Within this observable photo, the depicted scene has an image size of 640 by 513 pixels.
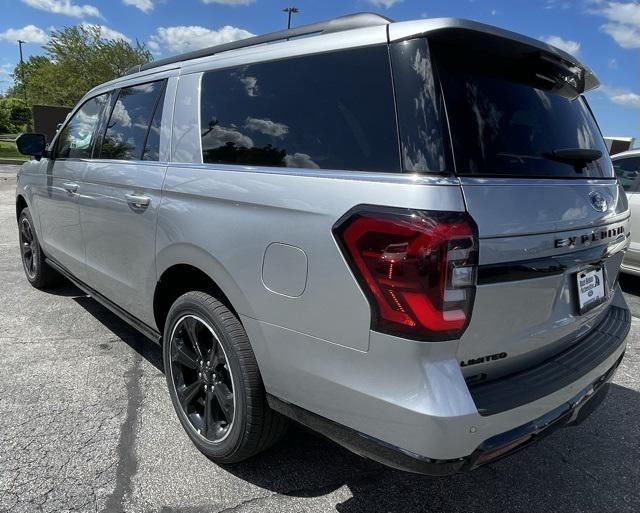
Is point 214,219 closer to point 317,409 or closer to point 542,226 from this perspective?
point 317,409

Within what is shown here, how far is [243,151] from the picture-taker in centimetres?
225

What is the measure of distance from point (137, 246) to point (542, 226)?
2.11 m

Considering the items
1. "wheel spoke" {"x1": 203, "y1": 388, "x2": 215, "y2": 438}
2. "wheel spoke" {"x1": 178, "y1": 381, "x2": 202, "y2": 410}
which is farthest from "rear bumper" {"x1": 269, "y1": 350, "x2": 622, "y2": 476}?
"wheel spoke" {"x1": 178, "y1": 381, "x2": 202, "y2": 410}

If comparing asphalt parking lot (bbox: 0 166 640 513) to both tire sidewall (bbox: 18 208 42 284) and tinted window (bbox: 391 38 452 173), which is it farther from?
tire sidewall (bbox: 18 208 42 284)

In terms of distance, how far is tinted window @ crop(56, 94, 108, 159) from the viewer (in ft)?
12.0

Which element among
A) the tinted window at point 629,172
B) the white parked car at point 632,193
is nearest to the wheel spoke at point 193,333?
the white parked car at point 632,193

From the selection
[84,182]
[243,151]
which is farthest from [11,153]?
[243,151]

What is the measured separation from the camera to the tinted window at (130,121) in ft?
9.70

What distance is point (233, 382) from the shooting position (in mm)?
2217

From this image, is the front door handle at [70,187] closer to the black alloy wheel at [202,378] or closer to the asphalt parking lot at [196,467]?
the asphalt parking lot at [196,467]

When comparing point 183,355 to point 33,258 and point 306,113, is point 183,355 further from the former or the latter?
point 33,258

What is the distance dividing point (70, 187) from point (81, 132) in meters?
0.48

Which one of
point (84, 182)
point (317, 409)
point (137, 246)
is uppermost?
point (84, 182)

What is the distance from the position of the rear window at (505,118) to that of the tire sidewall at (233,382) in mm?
1247
